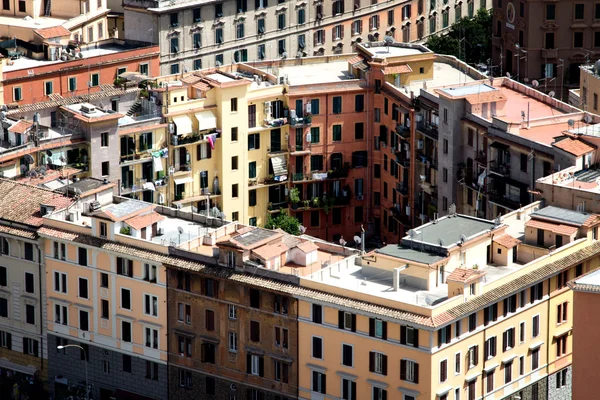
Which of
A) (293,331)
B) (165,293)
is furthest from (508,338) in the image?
(165,293)

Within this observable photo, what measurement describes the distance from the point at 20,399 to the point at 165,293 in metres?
17.2

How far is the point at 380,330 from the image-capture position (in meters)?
165

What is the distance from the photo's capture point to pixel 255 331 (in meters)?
173

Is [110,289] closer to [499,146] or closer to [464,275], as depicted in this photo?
[464,275]

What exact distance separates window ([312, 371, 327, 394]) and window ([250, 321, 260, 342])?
5481 millimetres

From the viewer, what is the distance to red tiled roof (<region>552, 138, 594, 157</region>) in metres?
182

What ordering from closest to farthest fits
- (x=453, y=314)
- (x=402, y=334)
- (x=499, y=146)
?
(x=453, y=314)
(x=402, y=334)
(x=499, y=146)

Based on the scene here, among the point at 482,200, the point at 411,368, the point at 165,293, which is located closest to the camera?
the point at 411,368

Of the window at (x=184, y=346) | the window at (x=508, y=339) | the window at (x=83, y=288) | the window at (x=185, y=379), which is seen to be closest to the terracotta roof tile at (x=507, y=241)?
the window at (x=508, y=339)

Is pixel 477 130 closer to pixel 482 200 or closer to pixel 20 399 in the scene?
pixel 482 200

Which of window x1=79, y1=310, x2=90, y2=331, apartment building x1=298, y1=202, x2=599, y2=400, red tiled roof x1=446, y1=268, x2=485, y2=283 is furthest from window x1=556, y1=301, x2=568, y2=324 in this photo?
window x1=79, y1=310, x2=90, y2=331

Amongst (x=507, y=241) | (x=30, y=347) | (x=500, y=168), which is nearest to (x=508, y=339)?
(x=507, y=241)

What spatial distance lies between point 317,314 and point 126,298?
59.8 ft

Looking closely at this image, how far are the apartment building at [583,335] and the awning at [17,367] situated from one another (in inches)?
1903
